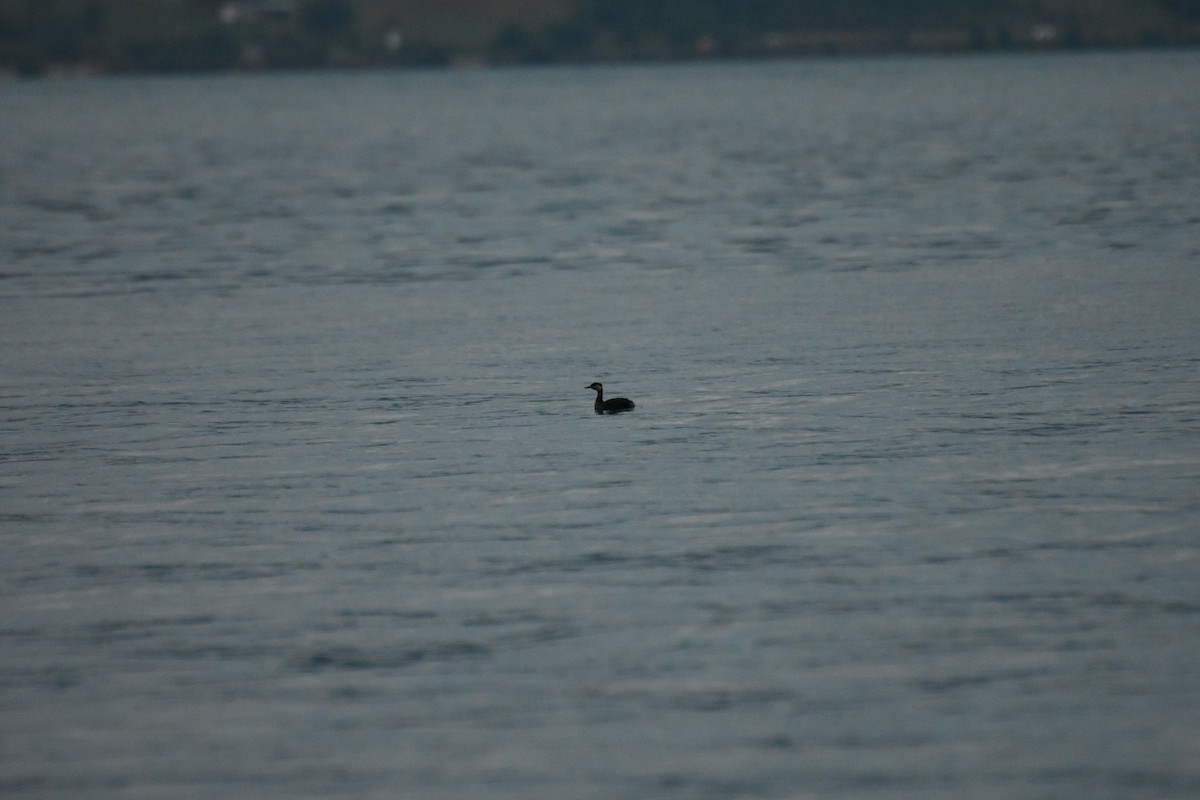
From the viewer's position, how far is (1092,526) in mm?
20109

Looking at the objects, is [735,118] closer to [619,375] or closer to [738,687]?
[619,375]

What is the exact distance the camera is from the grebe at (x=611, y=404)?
2617cm

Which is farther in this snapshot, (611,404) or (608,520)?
(611,404)

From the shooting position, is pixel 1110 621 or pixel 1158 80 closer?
pixel 1110 621

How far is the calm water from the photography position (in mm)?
14781

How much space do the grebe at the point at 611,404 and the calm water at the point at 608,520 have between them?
0.17 meters

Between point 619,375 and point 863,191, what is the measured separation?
37587 mm

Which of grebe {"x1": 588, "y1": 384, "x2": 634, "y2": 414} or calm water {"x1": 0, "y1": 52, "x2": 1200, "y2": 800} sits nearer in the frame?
calm water {"x1": 0, "y1": 52, "x2": 1200, "y2": 800}

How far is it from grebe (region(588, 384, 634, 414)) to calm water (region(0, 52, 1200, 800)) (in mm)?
173

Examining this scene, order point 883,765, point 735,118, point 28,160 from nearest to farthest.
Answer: point 883,765
point 28,160
point 735,118

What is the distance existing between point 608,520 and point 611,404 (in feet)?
18.3

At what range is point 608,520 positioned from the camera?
818 inches

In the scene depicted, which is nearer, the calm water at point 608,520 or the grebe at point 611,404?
the calm water at point 608,520

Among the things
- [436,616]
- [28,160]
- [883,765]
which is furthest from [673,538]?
[28,160]
